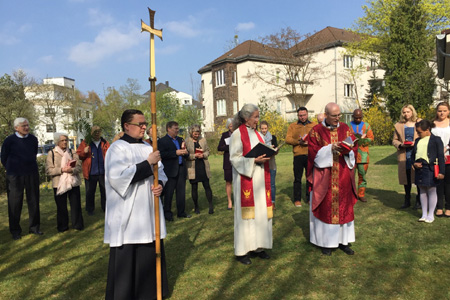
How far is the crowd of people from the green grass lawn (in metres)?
0.32

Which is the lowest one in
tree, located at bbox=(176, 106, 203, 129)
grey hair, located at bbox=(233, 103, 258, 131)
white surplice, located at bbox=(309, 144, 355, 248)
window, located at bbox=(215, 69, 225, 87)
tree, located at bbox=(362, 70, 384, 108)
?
white surplice, located at bbox=(309, 144, 355, 248)

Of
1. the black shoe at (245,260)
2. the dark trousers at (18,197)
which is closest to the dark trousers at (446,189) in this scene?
the black shoe at (245,260)

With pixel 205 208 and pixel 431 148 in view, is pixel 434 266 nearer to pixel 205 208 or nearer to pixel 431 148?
pixel 431 148

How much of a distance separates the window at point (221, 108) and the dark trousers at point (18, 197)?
3278 centimetres

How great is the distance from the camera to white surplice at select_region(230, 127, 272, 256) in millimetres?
4743

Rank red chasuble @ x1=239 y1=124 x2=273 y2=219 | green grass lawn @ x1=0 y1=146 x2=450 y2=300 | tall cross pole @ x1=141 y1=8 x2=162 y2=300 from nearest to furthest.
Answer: tall cross pole @ x1=141 y1=8 x2=162 y2=300, green grass lawn @ x1=0 y1=146 x2=450 y2=300, red chasuble @ x1=239 y1=124 x2=273 y2=219

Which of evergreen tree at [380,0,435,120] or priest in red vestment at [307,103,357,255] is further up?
evergreen tree at [380,0,435,120]

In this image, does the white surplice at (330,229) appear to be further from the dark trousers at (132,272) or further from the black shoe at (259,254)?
the dark trousers at (132,272)

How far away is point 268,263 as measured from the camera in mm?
4801

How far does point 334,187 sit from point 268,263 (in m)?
1.43

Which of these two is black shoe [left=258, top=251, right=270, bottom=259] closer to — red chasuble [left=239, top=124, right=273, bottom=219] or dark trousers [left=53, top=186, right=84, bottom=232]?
red chasuble [left=239, top=124, right=273, bottom=219]

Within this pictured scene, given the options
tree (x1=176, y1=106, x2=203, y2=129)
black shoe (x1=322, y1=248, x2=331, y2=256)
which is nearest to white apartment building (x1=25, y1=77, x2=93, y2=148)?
tree (x1=176, y1=106, x2=203, y2=129)

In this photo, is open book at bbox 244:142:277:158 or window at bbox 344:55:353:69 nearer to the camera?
open book at bbox 244:142:277:158

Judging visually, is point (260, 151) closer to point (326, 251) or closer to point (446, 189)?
point (326, 251)
